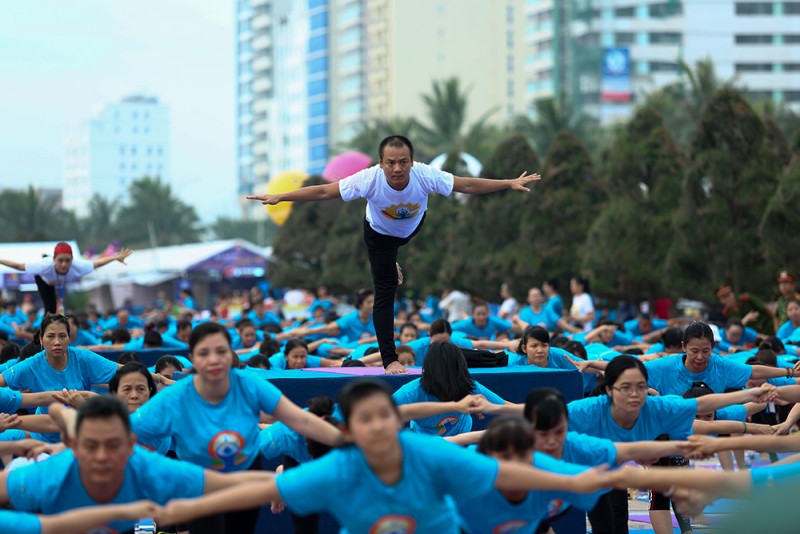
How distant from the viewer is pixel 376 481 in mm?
5852

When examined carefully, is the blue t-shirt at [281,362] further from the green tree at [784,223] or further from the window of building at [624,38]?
the window of building at [624,38]

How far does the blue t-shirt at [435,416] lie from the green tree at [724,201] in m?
14.6

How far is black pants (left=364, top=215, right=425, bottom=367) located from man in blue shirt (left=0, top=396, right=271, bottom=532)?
412 cm

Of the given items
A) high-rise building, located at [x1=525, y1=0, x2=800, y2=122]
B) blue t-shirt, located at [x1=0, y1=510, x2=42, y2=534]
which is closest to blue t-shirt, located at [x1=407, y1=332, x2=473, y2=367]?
blue t-shirt, located at [x1=0, y1=510, x2=42, y2=534]

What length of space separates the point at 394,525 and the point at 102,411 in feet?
4.82

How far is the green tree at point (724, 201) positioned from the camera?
76.0ft

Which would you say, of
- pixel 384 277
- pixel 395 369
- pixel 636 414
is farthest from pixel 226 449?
pixel 384 277

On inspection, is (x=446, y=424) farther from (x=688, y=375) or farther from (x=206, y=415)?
(x=206, y=415)

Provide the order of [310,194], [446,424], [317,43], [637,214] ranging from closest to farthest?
[446,424]
[310,194]
[637,214]
[317,43]

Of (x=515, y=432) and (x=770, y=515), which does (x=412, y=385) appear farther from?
(x=770, y=515)

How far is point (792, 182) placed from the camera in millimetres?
20922

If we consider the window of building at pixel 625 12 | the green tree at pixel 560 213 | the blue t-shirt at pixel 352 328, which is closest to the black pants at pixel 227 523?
the blue t-shirt at pixel 352 328

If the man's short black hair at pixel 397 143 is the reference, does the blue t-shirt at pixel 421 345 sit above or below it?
below

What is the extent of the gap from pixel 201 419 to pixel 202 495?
809 mm
